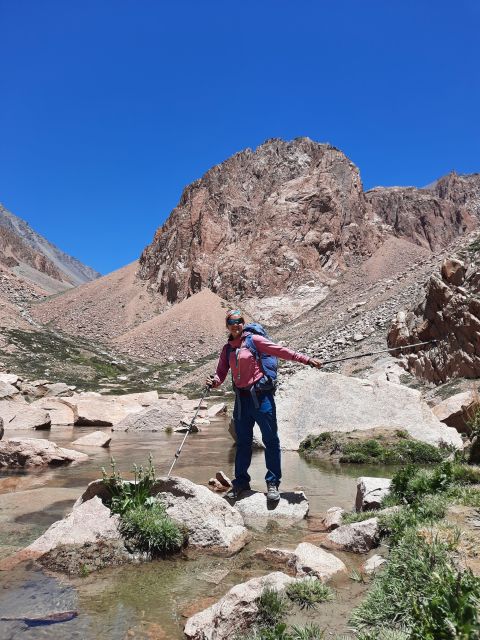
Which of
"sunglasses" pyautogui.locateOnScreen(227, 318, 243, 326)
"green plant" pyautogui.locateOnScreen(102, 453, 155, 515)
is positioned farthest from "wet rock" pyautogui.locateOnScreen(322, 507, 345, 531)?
"sunglasses" pyautogui.locateOnScreen(227, 318, 243, 326)

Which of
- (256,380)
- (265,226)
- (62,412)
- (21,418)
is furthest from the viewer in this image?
(265,226)

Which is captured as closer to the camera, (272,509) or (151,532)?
(151,532)

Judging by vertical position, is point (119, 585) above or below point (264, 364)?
below

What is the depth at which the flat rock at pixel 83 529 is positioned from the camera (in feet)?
16.2

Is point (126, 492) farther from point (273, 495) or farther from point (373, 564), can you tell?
point (373, 564)

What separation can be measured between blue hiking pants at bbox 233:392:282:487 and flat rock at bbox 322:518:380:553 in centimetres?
205

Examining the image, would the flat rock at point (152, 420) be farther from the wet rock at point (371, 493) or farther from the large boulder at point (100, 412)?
the wet rock at point (371, 493)

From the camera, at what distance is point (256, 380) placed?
6934 millimetres

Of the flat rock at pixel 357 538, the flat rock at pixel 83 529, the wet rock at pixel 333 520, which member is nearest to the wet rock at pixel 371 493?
the wet rock at pixel 333 520

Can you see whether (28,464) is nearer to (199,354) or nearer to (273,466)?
(273,466)

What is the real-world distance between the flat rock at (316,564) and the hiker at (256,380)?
7.93 feet

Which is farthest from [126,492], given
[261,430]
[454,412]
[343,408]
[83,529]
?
[454,412]

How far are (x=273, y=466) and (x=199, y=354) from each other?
207 ft

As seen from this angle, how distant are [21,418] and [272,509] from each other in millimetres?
13319
